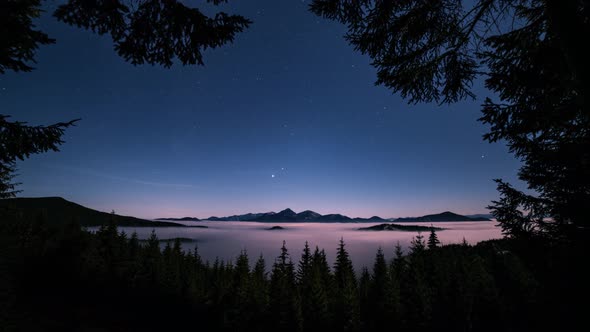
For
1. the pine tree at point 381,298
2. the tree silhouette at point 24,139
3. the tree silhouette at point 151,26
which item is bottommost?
the pine tree at point 381,298

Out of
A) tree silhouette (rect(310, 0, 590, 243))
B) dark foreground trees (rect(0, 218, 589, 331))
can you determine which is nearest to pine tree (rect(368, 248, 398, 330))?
dark foreground trees (rect(0, 218, 589, 331))

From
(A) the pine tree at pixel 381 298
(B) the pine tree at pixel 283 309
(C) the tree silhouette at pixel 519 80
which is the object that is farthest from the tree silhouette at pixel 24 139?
(A) the pine tree at pixel 381 298

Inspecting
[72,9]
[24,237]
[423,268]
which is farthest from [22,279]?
[423,268]

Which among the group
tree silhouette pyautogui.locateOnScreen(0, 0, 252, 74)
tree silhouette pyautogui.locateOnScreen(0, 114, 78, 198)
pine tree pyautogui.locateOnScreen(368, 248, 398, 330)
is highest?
tree silhouette pyautogui.locateOnScreen(0, 0, 252, 74)

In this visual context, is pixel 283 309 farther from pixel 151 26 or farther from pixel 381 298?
pixel 151 26

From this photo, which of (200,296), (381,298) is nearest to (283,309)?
(200,296)

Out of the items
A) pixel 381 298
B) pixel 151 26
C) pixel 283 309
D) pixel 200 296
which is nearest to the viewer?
pixel 151 26

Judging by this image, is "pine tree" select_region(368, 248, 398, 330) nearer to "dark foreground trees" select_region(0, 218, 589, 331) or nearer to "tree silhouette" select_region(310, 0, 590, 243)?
"dark foreground trees" select_region(0, 218, 589, 331)

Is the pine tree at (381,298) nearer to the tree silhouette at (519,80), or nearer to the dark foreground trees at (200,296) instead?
the dark foreground trees at (200,296)

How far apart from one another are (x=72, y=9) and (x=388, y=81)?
19.2 feet

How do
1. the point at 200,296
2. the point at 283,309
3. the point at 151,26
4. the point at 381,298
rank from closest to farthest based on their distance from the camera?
the point at 151,26 → the point at 283,309 → the point at 381,298 → the point at 200,296

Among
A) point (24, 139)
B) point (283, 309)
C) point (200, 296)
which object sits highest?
point (24, 139)

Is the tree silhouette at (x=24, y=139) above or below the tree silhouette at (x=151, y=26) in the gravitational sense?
below

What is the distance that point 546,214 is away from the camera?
4895 millimetres
